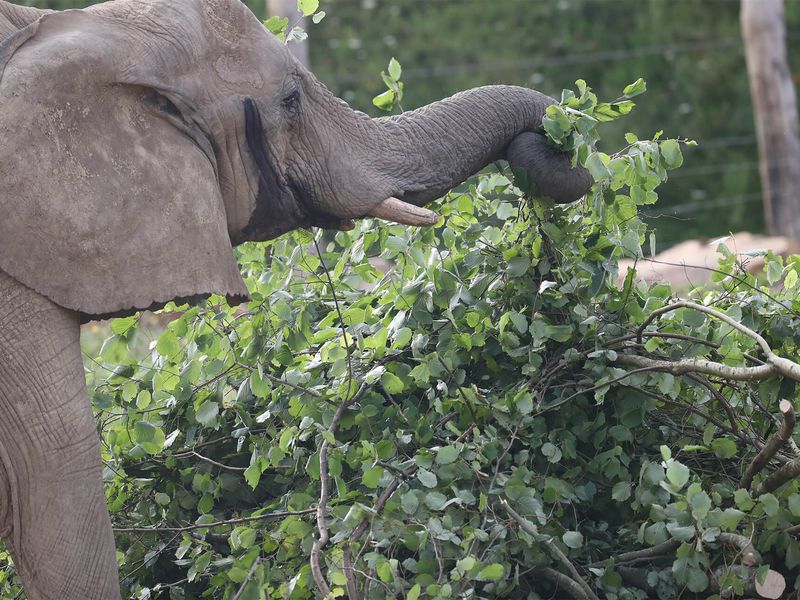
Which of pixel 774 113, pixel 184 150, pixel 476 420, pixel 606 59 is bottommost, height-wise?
pixel 774 113

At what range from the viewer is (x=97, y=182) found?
9.34ft

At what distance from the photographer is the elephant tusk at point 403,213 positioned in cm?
330

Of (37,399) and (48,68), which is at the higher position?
(48,68)

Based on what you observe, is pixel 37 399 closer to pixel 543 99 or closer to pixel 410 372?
pixel 410 372

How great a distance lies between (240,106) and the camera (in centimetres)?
318

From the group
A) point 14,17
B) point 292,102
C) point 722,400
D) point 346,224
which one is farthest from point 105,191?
point 722,400

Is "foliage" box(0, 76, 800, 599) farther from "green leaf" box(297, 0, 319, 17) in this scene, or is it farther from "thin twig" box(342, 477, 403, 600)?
"green leaf" box(297, 0, 319, 17)

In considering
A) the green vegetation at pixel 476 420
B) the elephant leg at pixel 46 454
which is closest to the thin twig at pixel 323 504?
the green vegetation at pixel 476 420

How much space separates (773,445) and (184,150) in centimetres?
150

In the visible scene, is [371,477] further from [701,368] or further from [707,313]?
[707,313]

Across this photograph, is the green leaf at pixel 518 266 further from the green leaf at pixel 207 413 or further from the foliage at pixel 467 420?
the green leaf at pixel 207 413

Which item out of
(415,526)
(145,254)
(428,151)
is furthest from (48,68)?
(415,526)

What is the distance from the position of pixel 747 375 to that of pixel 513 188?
3.27 feet

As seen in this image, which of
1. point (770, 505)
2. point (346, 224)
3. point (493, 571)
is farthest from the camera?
point (346, 224)
